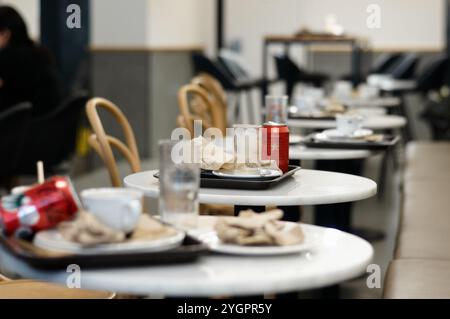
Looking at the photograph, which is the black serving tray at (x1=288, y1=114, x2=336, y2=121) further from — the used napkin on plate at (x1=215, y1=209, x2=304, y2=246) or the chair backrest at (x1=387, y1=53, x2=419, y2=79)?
the chair backrest at (x1=387, y1=53, x2=419, y2=79)

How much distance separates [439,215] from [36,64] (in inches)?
108

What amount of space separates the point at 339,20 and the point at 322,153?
24.5 ft

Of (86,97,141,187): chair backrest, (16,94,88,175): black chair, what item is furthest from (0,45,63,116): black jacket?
(86,97,141,187): chair backrest

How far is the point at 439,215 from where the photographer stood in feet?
10.5

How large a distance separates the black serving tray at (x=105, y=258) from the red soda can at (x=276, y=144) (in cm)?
71

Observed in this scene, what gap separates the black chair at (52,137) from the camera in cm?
496

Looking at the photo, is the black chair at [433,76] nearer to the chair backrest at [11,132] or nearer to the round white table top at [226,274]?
the chair backrest at [11,132]

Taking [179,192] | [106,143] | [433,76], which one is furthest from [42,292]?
[433,76]

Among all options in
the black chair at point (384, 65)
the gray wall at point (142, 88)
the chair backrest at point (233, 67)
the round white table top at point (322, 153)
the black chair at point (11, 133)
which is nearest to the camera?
the round white table top at point (322, 153)

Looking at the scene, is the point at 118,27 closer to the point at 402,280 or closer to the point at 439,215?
the point at 439,215

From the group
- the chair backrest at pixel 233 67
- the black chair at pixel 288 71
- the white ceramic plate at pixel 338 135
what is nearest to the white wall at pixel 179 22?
the chair backrest at pixel 233 67

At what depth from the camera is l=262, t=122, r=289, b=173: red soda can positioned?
2.00 m
